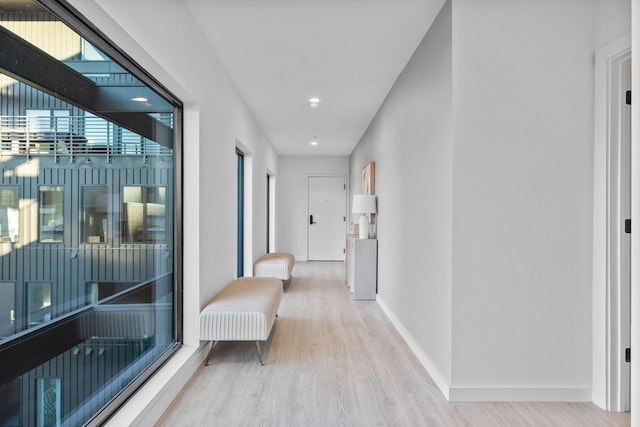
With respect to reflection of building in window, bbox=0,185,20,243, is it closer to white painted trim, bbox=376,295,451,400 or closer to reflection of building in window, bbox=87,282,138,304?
reflection of building in window, bbox=87,282,138,304

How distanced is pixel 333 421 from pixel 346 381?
53 centimetres

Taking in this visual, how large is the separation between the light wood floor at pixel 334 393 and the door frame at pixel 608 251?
16 cm

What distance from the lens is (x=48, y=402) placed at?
1.48 m

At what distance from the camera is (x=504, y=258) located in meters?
2.34

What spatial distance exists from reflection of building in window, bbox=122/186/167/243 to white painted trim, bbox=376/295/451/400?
206cm

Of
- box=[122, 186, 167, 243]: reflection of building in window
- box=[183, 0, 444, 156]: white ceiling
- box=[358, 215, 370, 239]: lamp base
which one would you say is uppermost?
box=[183, 0, 444, 156]: white ceiling

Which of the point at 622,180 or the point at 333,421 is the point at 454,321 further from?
the point at 622,180

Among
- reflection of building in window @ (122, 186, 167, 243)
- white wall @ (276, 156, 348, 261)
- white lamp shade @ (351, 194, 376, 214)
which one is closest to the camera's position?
reflection of building in window @ (122, 186, 167, 243)

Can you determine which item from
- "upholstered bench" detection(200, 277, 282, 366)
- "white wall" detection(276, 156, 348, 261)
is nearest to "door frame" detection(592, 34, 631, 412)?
"upholstered bench" detection(200, 277, 282, 366)

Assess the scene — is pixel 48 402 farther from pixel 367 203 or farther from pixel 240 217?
pixel 367 203

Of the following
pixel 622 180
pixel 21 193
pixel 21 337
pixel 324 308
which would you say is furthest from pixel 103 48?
pixel 324 308

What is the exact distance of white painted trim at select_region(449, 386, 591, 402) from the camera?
2326 millimetres

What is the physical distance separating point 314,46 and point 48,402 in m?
2.86

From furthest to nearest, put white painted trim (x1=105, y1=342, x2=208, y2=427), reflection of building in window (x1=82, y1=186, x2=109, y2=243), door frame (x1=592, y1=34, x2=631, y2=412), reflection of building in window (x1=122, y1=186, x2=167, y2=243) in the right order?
1. door frame (x1=592, y1=34, x2=631, y2=412)
2. reflection of building in window (x1=122, y1=186, x2=167, y2=243)
3. white painted trim (x1=105, y1=342, x2=208, y2=427)
4. reflection of building in window (x1=82, y1=186, x2=109, y2=243)
